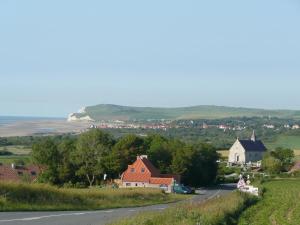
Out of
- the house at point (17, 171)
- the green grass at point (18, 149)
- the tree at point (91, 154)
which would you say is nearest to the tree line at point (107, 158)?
the tree at point (91, 154)

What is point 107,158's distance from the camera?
7788cm

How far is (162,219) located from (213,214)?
3.87 meters

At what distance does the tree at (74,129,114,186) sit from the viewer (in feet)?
249

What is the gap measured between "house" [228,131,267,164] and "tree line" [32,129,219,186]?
67.9m

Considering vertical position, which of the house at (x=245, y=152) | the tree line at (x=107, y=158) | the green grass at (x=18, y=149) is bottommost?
the house at (x=245, y=152)

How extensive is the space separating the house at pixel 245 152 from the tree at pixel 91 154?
75619mm

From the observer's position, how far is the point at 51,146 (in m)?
76.4

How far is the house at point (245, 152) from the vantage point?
15738 cm

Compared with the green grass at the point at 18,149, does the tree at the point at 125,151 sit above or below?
above

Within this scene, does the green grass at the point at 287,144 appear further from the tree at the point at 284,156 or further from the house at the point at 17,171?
the house at the point at 17,171

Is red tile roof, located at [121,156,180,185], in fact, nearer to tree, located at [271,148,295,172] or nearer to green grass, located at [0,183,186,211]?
green grass, located at [0,183,186,211]

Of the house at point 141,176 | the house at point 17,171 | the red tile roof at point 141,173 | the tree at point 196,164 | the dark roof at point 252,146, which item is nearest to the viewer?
the house at point 141,176

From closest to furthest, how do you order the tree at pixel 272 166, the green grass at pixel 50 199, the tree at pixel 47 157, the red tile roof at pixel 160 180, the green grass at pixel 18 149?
the green grass at pixel 50 199, the red tile roof at pixel 160 180, the tree at pixel 47 157, the tree at pixel 272 166, the green grass at pixel 18 149

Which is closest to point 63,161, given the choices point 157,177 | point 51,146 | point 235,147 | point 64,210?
point 51,146
